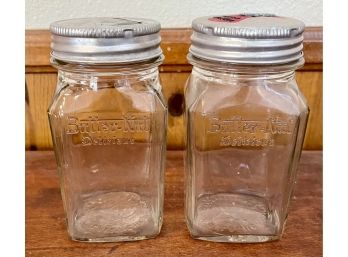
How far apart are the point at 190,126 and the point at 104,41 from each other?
0.12 meters

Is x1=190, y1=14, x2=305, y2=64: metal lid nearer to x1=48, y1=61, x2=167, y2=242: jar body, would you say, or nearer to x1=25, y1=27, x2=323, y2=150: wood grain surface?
x1=48, y1=61, x2=167, y2=242: jar body

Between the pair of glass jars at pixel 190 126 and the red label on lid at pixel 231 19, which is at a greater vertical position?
the red label on lid at pixel 231 19

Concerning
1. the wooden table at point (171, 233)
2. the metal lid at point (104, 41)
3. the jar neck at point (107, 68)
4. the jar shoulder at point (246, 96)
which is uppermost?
the metal lid at point (104, 41)

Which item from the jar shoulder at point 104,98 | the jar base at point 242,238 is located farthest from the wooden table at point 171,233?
the jar shoulder at point 104,98

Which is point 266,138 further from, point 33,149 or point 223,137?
point 33,149

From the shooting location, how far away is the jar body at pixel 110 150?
18.8 inches

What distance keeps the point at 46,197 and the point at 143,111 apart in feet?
0.54

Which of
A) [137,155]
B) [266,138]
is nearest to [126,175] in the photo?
[137,155]

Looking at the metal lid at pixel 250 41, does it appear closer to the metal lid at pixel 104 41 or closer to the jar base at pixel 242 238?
the metal lid at pixel 104 41

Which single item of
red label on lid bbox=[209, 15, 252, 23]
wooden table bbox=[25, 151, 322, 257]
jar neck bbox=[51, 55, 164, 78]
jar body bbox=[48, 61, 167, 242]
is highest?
red label on lid bbox=[209, 15, 252, 23]

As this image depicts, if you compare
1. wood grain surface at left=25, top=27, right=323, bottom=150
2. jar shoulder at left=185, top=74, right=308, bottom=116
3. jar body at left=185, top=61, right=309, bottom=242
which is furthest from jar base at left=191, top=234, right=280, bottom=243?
wood grain surface at left=25, top=27, right=323, bottom=150

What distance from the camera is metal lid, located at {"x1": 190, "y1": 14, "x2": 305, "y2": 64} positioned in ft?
1.37

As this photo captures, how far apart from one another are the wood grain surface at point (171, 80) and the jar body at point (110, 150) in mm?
172

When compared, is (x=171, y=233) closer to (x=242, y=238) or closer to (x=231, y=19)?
(x=242, y=238)
